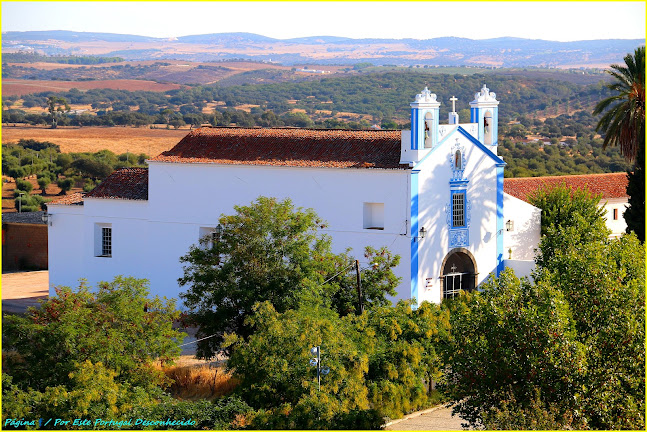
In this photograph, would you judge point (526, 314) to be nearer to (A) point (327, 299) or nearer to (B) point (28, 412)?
(A) point (327, 299)

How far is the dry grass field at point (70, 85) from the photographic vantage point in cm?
13812

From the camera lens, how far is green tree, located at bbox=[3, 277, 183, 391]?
21.1 meters

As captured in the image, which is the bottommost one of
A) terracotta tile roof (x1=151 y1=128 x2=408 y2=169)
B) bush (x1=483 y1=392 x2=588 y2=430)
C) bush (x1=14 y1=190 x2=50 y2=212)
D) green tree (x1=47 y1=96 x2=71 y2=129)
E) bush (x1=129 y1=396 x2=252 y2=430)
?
bush (x1=129 y1=396 x2=252 y2=430)

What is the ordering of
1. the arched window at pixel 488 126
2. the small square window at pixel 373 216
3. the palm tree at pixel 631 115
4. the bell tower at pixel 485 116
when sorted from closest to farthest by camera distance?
the small square window at pixel 373 216 < the bell tower at pixel 485 116 < the arched window at pixel 488 126 < the palm tree at pixel 631 115

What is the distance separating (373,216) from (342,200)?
42.0 inches

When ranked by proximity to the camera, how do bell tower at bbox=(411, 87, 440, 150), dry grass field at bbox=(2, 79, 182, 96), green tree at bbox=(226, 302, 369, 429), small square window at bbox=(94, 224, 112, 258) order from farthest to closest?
dry grass field at bbox=(2, 79, 182, 96), small square window at bbox=(94, 224, 112, 258), bell tower at bbox=(411, 87, 440, 150), green tree at bbox=(226, 302, 369, 429)

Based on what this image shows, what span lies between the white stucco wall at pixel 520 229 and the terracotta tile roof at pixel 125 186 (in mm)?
12312

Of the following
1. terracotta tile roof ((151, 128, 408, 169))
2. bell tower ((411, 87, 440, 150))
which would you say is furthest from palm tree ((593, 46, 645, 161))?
terracotta tile roof ((151, 128, 408, 169))

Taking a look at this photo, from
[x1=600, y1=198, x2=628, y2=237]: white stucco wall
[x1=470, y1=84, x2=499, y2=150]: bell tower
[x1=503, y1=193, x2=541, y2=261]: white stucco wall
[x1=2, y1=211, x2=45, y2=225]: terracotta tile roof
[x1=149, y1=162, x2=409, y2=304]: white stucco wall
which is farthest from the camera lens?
[x1=2, y1=211, x2=45, y2=225]: terracotta tile roof

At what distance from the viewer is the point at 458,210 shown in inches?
1244

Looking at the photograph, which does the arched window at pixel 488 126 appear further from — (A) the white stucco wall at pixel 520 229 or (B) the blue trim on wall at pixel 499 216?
(A) the white stucco wall at pixel 520 229

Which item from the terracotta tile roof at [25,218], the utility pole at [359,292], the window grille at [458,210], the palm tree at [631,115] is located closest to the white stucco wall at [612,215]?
the palm tree at [631,115]

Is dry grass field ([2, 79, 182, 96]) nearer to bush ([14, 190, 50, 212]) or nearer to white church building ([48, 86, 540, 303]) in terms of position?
bush ([14, 190, 50, 212])

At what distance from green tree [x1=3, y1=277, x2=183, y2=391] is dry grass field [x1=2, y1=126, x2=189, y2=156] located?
61320 millimetres
